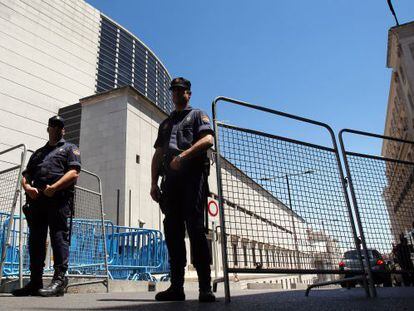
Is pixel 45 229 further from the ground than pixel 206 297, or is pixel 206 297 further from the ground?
pixel 45 229

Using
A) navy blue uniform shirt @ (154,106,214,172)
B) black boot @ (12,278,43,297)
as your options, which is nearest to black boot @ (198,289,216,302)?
navy blue uniform shirt @ (154,106,214,172)

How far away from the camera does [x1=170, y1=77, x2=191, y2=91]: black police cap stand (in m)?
3.34

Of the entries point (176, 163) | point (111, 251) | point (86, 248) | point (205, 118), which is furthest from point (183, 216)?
point (111, 251)

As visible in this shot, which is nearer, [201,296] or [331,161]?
[201,296]

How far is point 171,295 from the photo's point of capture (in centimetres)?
292

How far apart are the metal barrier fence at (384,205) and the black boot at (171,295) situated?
191cm

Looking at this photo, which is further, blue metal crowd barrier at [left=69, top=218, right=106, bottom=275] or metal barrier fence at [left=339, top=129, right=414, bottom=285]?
blue metal crowd barrier at [left=69, top=218, right=106, bottom=275]

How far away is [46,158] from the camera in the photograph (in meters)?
4.04

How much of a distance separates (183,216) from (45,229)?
5.89 ft

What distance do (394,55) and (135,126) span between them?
33253 millimetres

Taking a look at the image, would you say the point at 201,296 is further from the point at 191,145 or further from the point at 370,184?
A: the point at 370,184

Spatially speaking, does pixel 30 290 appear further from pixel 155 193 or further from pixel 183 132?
pixel 183 132

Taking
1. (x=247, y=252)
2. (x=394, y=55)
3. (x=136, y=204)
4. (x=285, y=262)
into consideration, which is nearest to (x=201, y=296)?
(x=247, y=252)

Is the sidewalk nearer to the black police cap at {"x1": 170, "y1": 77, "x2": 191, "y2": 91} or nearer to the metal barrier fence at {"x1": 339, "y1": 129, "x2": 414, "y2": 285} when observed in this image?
the metal barrier fence at {"x1": 339, "y1": 129, "x2": 414, "y2": 285}
